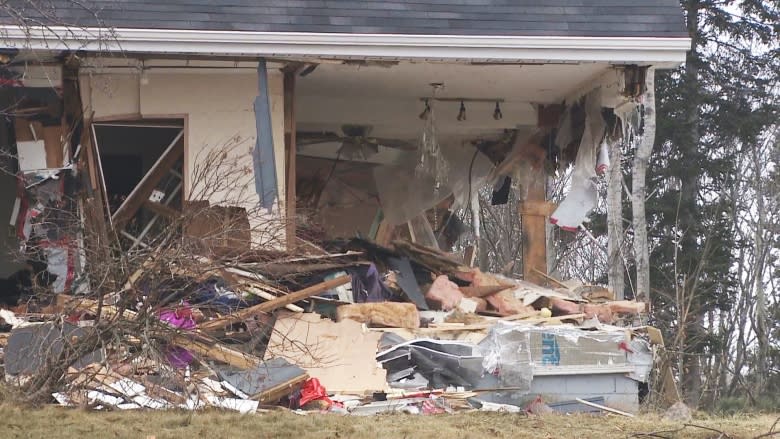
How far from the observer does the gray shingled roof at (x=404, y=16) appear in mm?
11891

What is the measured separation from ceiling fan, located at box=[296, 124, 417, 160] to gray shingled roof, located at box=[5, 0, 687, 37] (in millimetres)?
3520

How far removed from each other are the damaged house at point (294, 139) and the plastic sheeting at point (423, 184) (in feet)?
4.67

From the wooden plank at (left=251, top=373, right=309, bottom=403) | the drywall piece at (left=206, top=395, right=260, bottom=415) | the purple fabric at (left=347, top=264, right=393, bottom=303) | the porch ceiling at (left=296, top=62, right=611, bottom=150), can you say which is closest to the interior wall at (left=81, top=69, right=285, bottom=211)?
the porch ceiling at (left=296, top=62, right=611, bottom=150)

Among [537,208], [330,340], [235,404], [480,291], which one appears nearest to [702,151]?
[537,208]

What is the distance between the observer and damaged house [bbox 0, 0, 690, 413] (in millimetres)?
11078

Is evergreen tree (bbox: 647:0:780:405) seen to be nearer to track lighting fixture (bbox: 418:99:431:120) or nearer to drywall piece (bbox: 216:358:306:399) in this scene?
track lighting fixture (bbox: 418:99:431:120)

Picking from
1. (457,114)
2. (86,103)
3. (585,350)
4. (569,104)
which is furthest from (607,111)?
(86,103)

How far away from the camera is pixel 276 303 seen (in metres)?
11.1

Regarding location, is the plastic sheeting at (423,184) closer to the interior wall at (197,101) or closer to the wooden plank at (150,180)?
the interior wall at (197,101)

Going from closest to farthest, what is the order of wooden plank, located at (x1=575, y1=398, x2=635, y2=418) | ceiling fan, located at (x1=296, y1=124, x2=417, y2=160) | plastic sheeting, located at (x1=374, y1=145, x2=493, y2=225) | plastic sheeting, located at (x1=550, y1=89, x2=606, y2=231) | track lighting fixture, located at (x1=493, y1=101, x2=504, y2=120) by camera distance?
wooden plank, located at (x1=575, y1=398, x2=635, y2=418) → plastic sheeting, located at (x1=550, y1=89, x2=606, y2=231) → track lighting fixture, located at (x1=493, y1=101, x2=504, y2=120) → ceiling fan, located at (x1=296, y1=124, x2=417, y2=160) → plastic sheeting, located at (x1=374, y1=145, x2=493, y2=225)

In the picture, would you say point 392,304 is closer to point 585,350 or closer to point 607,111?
point 585,350

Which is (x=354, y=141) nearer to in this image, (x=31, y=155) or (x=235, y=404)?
(x=31, y=155)

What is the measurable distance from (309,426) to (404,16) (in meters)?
5.21

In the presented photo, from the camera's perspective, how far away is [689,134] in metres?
26.3
